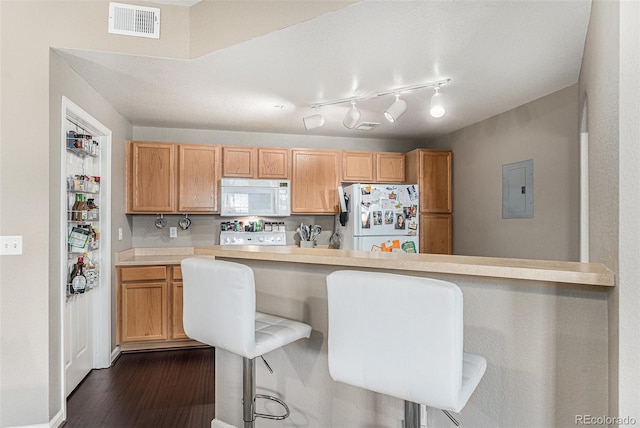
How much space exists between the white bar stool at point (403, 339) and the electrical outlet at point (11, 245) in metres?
2.01

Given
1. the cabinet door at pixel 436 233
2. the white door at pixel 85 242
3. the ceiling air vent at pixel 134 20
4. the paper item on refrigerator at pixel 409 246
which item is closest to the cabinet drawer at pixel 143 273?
the white door at pixel 85 242

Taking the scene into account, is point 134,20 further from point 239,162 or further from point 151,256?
point 151,256

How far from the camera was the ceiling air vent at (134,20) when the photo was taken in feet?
8.07

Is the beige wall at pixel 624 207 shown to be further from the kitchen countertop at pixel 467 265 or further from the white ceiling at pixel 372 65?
the white ceiling at pixel 372 65

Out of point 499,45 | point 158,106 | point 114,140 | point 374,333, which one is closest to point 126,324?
point 114,140

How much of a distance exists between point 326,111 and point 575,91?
6.63 feet

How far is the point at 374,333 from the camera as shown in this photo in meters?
1.25

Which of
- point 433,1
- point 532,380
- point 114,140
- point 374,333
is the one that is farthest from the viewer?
point 114,140

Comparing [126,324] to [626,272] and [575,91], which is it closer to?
[626,272]

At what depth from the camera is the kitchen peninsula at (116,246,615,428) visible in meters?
1.36

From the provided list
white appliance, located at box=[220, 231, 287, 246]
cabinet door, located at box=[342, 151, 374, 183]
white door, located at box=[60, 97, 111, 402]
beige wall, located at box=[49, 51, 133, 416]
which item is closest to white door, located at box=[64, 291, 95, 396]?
white door, located at box=[60, 97, 111, 402]

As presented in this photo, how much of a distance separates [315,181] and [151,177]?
5.83ft

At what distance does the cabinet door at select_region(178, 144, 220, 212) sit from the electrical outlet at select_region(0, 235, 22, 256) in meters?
1.94

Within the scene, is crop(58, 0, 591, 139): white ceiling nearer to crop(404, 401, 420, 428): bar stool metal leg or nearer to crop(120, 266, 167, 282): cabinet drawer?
crop(120, 266, 167, 282): cabinet drawer
